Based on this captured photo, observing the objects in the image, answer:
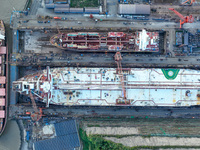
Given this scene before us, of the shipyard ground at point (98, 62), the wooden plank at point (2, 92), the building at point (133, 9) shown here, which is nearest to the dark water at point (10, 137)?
the shipyard ground at point (98, 62)

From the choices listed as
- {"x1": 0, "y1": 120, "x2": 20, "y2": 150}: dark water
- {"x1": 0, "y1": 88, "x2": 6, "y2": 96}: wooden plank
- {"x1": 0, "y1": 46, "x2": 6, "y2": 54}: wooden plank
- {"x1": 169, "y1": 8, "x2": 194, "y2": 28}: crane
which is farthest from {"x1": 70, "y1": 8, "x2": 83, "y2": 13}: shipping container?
{"x1": 0, "y1": 120, "x2": 20, "y2": 150}: dark water

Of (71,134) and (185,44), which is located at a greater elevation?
(185,44)

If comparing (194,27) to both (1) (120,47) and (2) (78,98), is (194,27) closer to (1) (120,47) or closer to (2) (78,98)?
(1) (120,47)

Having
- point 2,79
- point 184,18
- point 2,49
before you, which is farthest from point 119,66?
point 2,49

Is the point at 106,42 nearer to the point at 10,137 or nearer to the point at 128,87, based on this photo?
the point at 128,87

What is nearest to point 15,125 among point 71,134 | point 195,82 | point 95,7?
point 71,134

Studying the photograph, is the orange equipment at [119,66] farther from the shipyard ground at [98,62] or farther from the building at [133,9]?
the building at [133,9]
